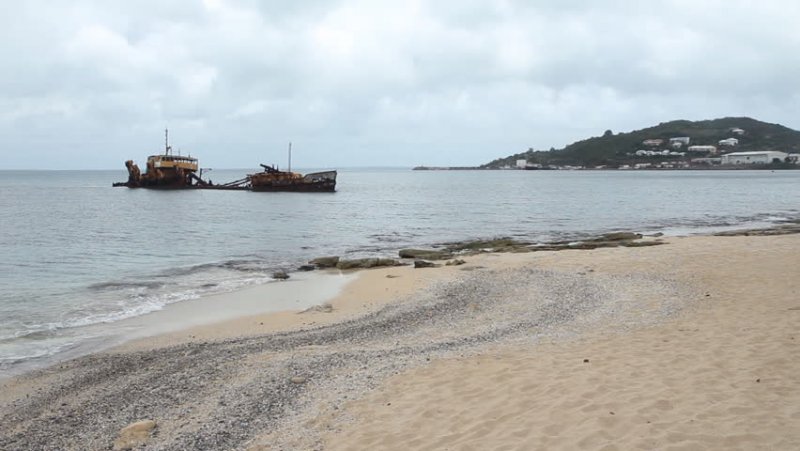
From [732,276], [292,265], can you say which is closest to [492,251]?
[292,265]

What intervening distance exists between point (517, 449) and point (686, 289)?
29.6ft

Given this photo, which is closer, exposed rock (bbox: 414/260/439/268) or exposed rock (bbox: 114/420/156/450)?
exposed rock (bbox: 114/420/156/450)

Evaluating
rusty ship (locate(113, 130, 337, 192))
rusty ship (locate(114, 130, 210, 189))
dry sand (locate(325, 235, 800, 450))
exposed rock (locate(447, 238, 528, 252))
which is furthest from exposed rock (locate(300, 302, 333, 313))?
rusty ship (locate(114, 130, 210, 189))

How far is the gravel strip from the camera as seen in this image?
6242 millimetres

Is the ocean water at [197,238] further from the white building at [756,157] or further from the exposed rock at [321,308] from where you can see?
the white building at [756,157]

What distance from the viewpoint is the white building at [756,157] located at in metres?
174

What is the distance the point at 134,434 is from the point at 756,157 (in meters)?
202

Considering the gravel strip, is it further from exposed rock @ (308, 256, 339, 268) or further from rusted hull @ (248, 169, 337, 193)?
rusted hull @ (248, 169, 337, 193)

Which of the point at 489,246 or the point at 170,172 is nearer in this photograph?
the point at 489,246

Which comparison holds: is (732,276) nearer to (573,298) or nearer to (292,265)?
(573,298)

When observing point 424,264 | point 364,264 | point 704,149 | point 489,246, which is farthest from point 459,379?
point 704,149

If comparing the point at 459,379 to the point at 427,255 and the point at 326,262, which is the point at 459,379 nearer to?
the point at 326,262

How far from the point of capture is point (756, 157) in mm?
174875

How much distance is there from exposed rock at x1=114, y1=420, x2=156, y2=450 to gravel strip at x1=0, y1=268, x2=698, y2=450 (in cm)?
9
